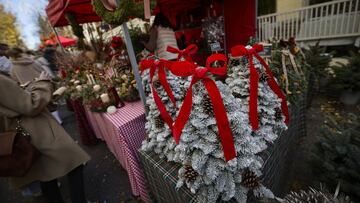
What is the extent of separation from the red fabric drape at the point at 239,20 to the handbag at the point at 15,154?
12.5 feet

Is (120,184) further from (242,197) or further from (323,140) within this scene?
(323,140)

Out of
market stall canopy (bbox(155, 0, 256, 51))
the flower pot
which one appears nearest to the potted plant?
the flower pot

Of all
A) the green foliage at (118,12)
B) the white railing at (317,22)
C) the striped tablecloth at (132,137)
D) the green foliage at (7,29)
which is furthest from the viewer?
the green foliage at (7,29)

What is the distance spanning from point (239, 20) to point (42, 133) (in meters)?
3.84

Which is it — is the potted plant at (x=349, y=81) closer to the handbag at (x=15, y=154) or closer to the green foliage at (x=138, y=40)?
the green foliage at (x=138, y=40)

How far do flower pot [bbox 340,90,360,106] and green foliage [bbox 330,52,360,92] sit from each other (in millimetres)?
85

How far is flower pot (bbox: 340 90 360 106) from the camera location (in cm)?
328

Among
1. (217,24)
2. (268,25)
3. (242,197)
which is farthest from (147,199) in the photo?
(268,25)

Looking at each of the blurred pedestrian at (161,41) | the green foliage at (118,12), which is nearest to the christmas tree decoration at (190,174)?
the green foliage at (118,12)

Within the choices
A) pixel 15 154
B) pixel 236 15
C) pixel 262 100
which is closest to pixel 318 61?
pixel 236 15

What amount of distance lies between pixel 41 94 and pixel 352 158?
2366 millimetres

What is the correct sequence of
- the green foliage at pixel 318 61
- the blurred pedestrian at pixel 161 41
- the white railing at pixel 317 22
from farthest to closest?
1. the white railing at pixel 317 22
2. the green foliage at pixel 318 61
3. the blurred pedestrian at pixel 161 41

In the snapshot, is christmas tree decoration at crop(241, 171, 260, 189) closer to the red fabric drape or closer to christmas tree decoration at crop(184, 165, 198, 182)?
christmas tree decoration at crop(184, 165, 198, 182)

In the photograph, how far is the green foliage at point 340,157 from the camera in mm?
1207
